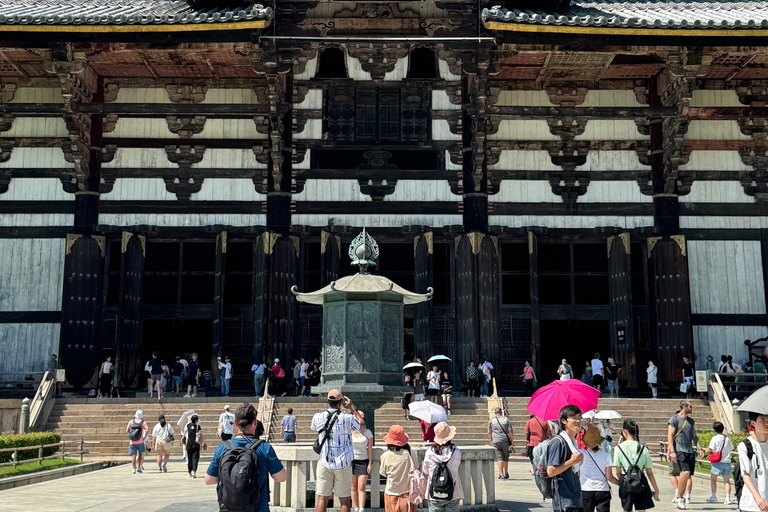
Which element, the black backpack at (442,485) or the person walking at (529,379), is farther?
the person walking at (529,379)

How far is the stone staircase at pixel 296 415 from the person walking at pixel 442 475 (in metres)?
12.3

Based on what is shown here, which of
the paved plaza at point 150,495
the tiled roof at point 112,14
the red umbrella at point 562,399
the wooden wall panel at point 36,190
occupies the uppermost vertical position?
the tiled roof at point 112,14

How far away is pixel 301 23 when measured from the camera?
84.1ft

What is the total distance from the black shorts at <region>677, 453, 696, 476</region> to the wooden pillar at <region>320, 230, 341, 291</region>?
13782 mm

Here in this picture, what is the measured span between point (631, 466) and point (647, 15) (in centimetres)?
1899

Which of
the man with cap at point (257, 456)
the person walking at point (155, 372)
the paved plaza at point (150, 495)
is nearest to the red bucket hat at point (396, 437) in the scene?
the man with cap at point (257, 456)

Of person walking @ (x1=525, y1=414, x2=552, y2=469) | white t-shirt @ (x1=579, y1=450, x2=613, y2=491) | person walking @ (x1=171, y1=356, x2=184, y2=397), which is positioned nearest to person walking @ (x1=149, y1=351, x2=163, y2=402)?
person walking @ (x1=171, y1=356, x2=184, y2=397)

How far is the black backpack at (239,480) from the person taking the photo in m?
6.80

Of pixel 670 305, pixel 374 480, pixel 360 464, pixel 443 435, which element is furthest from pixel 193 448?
pixel 670 305

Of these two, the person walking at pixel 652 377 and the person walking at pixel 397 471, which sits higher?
the person walking at pixel 652 377

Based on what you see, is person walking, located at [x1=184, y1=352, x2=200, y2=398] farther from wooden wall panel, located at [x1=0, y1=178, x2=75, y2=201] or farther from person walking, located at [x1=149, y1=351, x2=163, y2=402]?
wooden wall panel, located at [x1=0, y1=178, x2=75, y2=201]

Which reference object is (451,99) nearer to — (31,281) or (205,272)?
(205,272)

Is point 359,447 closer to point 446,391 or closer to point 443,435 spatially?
point 443,435

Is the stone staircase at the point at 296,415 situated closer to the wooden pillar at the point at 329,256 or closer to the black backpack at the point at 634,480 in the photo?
the wooden pillar at the point at 329,256
